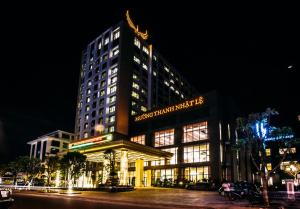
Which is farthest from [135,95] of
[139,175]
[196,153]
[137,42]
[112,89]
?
[139,175]

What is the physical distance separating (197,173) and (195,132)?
27.8 feet

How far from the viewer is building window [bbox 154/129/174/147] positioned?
6217cm

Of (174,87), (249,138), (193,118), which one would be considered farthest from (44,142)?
(249,138)

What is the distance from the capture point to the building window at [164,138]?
6217 cm

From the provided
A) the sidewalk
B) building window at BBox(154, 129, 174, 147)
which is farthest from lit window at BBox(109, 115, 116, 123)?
the sidewalk

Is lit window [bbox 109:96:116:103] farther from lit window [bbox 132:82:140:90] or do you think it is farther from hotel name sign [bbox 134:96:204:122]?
hotel name sign [bbox 134:96:204:122]

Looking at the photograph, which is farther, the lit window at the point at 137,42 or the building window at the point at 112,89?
the lit window at the point at 137,42

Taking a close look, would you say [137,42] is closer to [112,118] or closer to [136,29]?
[136,29]

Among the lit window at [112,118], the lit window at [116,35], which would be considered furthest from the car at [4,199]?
the lit window at [116,35]

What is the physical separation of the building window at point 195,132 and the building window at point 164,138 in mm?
3732

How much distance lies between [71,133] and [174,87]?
188ft

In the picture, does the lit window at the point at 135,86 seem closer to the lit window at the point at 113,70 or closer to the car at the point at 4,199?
the lit window at the point at 113,70

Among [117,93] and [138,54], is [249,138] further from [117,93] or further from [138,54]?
[138,54]

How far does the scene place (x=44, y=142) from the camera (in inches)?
4951
